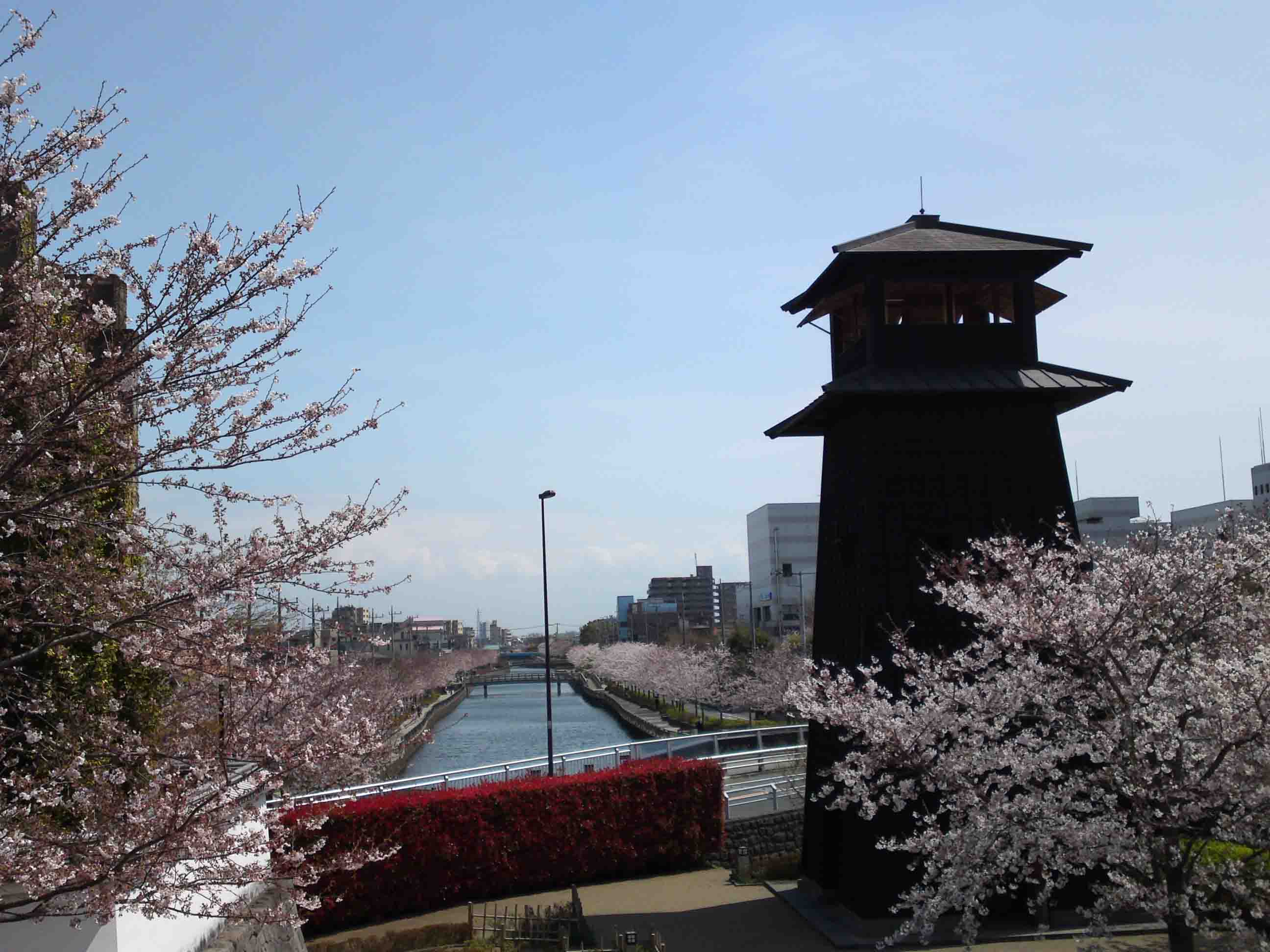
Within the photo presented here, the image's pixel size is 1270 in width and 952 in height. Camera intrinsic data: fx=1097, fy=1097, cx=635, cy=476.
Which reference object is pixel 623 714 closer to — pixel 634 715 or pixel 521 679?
pixel 634 715

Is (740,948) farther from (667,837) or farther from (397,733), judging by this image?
(397,733)

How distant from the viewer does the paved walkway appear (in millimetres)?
13547

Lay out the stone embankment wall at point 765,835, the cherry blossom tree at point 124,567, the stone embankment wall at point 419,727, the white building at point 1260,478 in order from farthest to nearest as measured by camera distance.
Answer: the white building at point 1260,478 < the stone embankment wall at point 419,727 < the stone embankment wall at point 765,835 < the cherry blossom tree at point 124,567

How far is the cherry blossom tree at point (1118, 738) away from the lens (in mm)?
8172

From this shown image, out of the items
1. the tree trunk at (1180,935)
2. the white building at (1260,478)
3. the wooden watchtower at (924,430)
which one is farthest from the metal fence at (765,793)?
the white building at (1260,478)

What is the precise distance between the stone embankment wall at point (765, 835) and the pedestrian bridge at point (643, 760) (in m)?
0.65

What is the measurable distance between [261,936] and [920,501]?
31.7ft

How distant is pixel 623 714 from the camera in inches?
2734

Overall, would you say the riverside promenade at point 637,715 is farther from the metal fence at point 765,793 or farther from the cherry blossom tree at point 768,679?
the metal fence at point 765,793

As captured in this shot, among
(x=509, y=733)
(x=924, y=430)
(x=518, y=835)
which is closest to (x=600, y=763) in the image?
(x=518, y=835)

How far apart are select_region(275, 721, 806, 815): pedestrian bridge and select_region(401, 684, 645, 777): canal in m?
6.55

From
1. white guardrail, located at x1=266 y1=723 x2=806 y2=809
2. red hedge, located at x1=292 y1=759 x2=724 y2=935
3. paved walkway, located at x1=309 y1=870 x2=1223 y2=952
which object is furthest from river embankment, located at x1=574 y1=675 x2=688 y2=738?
paved walkway, located at x1=309 y1=870 x2=1223 y2=952

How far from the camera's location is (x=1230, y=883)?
823 cm

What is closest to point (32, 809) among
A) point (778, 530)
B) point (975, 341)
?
point (975, 341)
